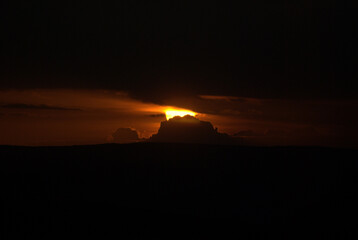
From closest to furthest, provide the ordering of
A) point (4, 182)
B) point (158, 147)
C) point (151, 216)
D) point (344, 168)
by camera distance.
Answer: point (151, 216), point (4, 182), point (344, 168), point (158, 147)

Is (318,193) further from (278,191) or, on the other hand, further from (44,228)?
(44,228)

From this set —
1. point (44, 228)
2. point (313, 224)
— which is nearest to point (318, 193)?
point (313, 224)

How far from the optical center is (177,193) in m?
24.2

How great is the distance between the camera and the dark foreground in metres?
17.8

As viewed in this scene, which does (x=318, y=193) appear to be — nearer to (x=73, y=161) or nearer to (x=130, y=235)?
(x=130, y=235)

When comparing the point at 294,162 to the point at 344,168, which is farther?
the point at 294,162

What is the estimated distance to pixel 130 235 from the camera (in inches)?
647

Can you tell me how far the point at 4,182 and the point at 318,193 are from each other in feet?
52.0

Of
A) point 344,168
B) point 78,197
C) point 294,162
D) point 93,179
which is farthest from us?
point 294,162

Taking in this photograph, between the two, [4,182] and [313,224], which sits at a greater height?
[4,182]

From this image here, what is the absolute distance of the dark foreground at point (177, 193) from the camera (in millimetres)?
17750

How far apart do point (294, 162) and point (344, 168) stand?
3255 millimetres

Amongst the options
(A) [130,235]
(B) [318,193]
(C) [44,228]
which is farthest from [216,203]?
(C) [44,228]

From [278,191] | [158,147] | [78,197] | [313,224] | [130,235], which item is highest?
[158,147]
